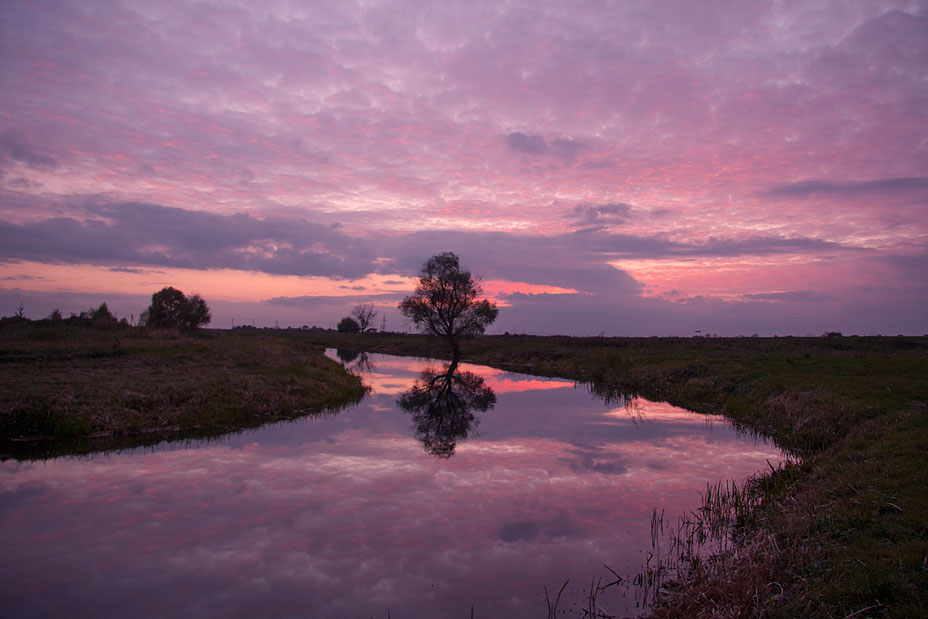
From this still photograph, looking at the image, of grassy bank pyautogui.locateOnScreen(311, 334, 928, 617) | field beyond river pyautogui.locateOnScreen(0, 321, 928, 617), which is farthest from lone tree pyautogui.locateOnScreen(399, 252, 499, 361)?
grassy bank pyautogui.locateOnScreen(311, 334, 928, 617)

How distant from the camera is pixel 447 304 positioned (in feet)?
213

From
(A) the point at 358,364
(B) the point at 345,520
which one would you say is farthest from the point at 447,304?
(B) the point at 345,520

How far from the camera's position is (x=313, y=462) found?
15.6 meters

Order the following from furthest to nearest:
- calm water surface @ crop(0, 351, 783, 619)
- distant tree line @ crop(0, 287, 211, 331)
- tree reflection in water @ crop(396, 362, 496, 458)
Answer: distant tree line @ crop(0, 287, 211, 331) → tree reflection in water @ crop(396, 362, 496, 458) → calm water surface @ crop(0, 351, 783, 619)

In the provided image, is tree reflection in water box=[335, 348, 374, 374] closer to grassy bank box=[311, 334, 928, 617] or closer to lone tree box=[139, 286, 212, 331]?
lone tree box=[139, 286, 212, 331]

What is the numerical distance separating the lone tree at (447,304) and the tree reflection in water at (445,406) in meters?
Result: 20.5

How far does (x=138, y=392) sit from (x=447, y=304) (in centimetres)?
4648

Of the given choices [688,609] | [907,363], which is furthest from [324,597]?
[907,363]

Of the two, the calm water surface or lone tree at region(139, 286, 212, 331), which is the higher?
lone tree at region(139, 286, 212, 331)

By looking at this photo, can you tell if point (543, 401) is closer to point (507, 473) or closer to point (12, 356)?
point (507, 473)

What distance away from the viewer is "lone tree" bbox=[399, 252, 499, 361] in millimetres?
64562

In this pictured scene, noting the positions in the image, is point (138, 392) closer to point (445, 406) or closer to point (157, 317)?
point (445, 406)

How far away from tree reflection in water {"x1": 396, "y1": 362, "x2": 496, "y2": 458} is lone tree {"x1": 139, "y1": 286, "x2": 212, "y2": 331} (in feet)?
144

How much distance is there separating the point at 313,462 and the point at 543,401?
1736cm
